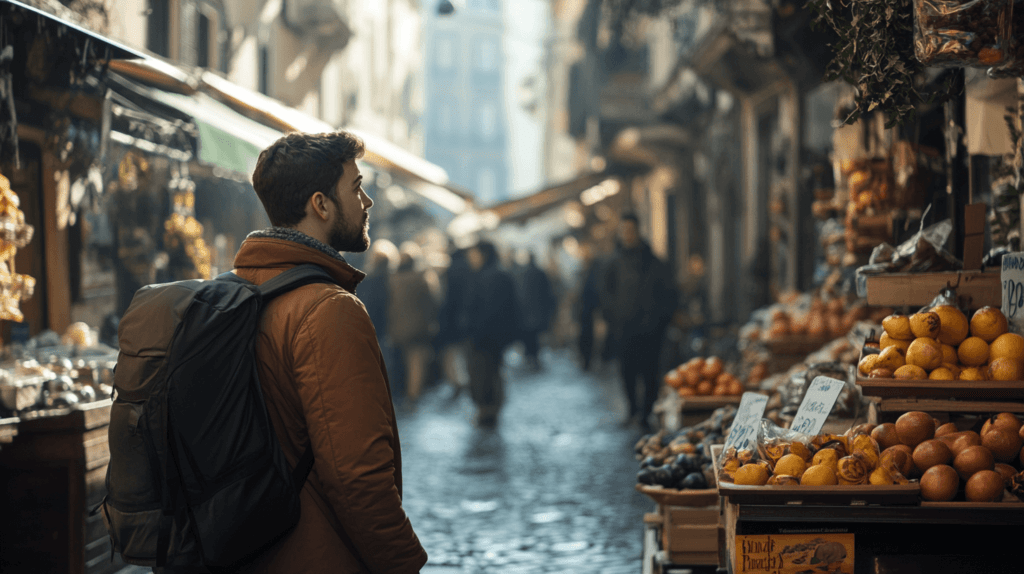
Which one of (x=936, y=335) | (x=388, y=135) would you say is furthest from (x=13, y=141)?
(x=388, y=135)

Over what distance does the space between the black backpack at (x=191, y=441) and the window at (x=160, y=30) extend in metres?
6.21

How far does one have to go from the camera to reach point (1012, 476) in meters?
3.09

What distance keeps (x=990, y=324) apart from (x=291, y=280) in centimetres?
242

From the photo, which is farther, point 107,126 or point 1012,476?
point 107,126

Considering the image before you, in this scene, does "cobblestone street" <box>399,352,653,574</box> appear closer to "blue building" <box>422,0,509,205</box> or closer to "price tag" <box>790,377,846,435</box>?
"price tag" <box>790,377,846,435</box>

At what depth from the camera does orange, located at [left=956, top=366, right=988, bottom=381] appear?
3.39 meters

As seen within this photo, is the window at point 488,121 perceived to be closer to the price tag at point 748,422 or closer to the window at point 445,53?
the window at point 445,53

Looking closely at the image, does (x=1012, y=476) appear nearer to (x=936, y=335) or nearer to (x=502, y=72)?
(x=936, y=335)

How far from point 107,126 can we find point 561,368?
13.3 m

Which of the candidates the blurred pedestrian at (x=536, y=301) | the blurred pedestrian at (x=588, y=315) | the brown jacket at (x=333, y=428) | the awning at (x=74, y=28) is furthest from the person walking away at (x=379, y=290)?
the brown jacket at (x=333, y=428)

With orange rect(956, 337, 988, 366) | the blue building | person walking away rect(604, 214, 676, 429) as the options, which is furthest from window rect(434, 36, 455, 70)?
orange rect(956, 337, 988, 366)

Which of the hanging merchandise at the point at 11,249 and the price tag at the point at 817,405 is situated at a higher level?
the hanging merchandise at the point at 11,249

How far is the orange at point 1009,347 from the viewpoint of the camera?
331 cm

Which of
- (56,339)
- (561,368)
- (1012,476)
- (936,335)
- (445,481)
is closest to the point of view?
(1012,476)
